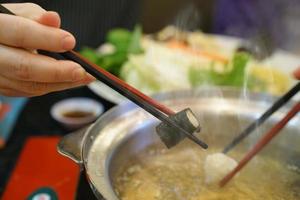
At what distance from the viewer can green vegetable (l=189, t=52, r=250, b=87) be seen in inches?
86.5

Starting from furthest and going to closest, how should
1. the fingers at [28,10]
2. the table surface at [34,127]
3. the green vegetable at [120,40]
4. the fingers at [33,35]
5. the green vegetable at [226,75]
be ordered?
the green vegetable at [120,40], the green vegetable at [226,75], the table surface at [34,127], the fingers at [28,10], the fingers at [33,35]

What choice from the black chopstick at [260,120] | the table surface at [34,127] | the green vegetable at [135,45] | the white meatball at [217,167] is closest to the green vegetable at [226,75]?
the green vegetable at [135,45]

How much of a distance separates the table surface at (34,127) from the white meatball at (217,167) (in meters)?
0.41

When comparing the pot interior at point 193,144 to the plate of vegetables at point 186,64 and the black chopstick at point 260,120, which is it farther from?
the plate of vegetables at point 186,64

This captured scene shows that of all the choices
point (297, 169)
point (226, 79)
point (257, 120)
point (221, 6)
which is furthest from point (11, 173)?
point (221, 6)

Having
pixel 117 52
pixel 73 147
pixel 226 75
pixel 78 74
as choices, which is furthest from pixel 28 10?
pixel 226 75

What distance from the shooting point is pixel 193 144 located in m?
1.50

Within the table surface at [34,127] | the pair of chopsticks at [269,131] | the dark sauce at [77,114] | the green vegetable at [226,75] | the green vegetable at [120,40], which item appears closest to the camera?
the pair of chopsticks at [269,131]

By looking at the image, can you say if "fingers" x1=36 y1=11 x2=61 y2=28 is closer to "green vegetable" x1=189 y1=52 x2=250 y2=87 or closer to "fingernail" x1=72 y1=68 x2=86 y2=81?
"fingernail" x1=72 y1=68 x2=86 y2=81

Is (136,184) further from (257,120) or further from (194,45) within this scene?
(194,45)

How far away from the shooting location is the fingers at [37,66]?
3.30ft

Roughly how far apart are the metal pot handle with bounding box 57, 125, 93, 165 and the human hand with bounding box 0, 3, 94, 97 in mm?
202

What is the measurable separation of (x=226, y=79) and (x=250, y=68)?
0.22 meters

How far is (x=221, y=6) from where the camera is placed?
425 cm
